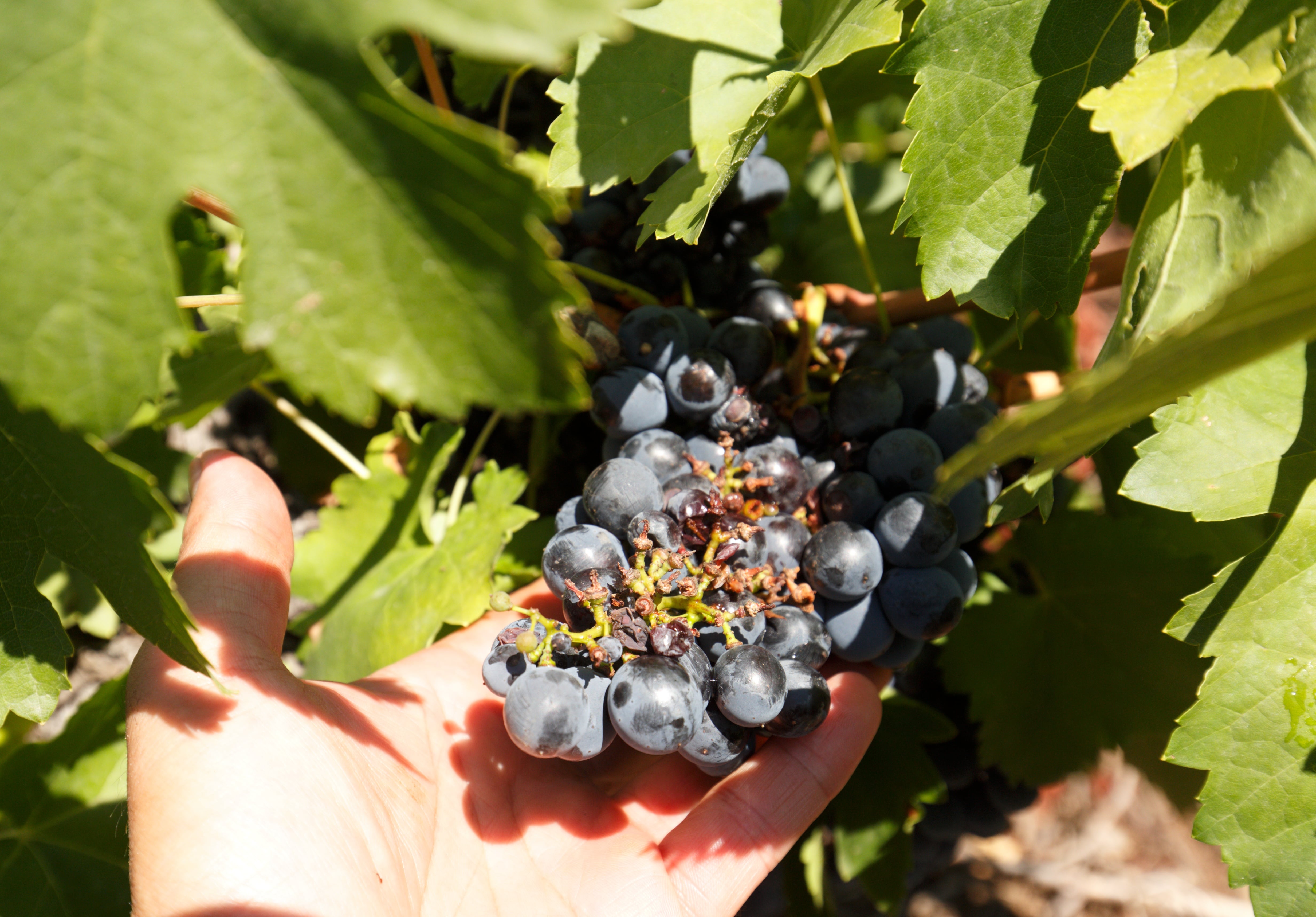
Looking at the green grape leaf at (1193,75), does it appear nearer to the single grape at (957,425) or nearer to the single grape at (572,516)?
the single grape at (957,425)

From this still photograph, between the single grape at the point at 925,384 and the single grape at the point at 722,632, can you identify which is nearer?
the single grape at the point at 722,632

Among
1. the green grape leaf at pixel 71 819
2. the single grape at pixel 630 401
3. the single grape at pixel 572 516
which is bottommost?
the green grape leaf at pixel 71 819

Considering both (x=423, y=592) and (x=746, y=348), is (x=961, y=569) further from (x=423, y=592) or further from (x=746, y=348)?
(x=423, y=592)

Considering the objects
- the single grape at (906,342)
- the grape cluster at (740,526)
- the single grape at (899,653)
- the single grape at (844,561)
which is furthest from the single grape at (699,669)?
the single grape at (906,342)

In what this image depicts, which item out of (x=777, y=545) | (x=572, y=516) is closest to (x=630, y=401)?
(x=572, y=516)

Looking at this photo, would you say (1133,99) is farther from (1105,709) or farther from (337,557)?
(337,557)

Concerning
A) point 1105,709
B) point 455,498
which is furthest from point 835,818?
point 455,498

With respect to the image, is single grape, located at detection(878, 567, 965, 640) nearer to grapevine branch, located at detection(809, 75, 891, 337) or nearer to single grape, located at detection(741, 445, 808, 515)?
single grape, located at detection(741, 445, 808, 515)

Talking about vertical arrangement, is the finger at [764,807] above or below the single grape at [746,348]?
below
